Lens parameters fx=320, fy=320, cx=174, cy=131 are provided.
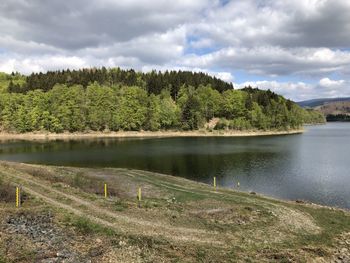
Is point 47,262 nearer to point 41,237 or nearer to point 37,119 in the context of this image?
point 41,237

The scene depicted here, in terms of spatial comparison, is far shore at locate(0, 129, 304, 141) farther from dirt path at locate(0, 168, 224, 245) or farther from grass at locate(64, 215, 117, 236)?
grass at locate(64, 215, 117, 236)

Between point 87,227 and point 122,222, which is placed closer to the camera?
point 87,227

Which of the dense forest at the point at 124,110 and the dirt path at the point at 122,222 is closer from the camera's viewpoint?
the dirt path at the point at 122,222

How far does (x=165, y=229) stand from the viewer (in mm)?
23547

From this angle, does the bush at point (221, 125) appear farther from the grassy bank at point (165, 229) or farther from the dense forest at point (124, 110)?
the grassy bank at point (165, 229)

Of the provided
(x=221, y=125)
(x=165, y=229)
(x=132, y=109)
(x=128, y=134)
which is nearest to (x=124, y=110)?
(x=132, y=109)

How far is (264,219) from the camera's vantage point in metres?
27.9

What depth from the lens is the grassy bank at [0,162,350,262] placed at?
18875mm

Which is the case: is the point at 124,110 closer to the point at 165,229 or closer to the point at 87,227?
the point at 165,229

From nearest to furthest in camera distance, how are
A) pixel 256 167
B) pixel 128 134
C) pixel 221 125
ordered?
pixel 256 167
pixel 128 134
pixel 221 125

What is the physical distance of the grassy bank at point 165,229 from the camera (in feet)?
61.9

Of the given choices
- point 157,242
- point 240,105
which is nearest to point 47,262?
point 157,242

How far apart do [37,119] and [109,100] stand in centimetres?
3601

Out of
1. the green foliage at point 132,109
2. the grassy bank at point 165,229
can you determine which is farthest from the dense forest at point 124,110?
the grassy bank at point 165,229
